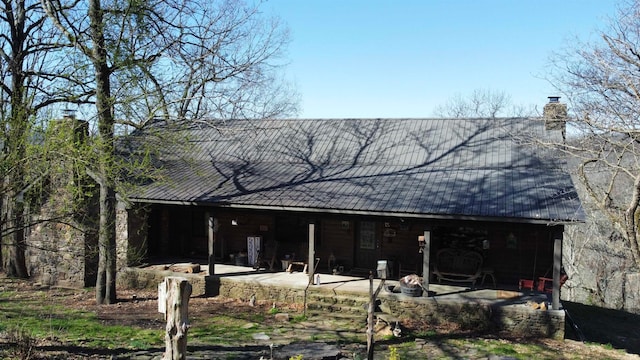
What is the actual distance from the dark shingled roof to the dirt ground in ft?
9.36

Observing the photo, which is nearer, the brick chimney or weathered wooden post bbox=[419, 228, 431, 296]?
weathered wooden post bbox=[419, 228, 431, 296]

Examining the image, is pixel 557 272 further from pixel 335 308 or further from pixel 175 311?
pixel 175 311

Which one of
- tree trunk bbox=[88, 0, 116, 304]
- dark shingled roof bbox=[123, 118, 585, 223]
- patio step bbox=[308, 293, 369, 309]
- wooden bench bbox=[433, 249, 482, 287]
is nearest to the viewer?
tree trunk bbox=[88, 0, 116, 304]

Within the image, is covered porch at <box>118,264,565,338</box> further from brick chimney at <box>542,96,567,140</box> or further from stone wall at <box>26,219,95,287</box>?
brick chimney at <box>542,96,567,140</box>

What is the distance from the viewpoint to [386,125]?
722 inches

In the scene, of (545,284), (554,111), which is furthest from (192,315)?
(554,111)

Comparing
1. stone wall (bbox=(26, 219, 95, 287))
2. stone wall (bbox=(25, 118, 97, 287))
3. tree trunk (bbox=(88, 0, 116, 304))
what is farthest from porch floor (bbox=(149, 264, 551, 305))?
stone wall (bbox=(26, 219, 95, 287))

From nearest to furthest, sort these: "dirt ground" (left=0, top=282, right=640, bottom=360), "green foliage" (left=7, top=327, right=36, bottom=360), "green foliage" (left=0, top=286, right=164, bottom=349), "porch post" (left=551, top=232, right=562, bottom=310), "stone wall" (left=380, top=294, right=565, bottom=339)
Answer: "green foliage" (left=7, top=327, right=36, bottom=360) → "green foliage" (left=0, top=286, right=164, bottom=349) → "dirt ground" (left=0, top=282, right=640, bottom=360) → "stone wall" (left=380, top=294, right=565, bottom=339) → "porch post" (left=551, top=232, right=562, bottom=310)

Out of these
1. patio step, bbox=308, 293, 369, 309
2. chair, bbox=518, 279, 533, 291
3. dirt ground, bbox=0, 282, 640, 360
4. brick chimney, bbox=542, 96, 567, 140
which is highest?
brick chimney, bbox=542, 96, 567, 140

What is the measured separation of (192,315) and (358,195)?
5.53 metres

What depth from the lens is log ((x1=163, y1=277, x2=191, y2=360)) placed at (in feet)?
21.3

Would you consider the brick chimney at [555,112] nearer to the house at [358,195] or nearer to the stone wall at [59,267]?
the house at [358,195]

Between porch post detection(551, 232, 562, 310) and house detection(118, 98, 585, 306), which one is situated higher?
house detection(118, 98, 585, 306)

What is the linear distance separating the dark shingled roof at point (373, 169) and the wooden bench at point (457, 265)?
6.70 feet
